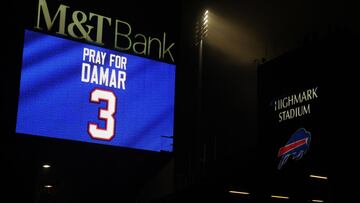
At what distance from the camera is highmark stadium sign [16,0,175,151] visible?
9906 millimetres

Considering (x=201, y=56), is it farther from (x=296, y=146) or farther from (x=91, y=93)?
(x=296, y=146)

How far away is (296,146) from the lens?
9.62 m

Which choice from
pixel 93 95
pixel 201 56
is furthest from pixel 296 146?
pixel 93 95

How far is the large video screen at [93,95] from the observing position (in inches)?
390

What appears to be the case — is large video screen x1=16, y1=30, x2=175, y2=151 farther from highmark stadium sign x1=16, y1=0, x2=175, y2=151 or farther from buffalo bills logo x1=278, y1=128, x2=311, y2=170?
buffalo bills logo x1=278, y1=128, x2=311, y2=170

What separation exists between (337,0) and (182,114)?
140 inches

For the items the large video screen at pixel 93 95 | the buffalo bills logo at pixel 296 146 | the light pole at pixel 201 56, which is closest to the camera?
the buffalo bills logo at pixel 296 146

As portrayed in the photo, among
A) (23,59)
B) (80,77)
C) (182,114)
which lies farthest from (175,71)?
(23,59)

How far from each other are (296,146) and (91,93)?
3.43 m

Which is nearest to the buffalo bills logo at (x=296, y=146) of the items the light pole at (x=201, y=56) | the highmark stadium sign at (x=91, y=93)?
the light pole at (x=201, y=56)

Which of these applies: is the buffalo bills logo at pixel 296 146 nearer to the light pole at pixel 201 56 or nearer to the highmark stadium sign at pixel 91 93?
the light pole at pixel 201 56

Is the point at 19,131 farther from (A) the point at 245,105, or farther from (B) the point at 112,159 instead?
(A) the point at 245,105

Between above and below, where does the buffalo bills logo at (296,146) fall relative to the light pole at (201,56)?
below

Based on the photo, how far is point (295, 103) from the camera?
995cm
